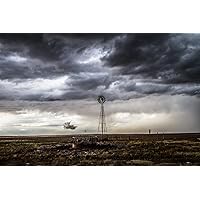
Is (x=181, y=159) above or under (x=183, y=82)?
under

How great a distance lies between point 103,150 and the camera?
113 inches

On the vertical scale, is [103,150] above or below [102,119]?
below

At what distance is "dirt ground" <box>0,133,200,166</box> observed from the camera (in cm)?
283

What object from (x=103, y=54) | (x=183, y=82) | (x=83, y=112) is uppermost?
(x=103, y=54)

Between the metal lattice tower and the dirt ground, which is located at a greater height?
the metal lattice tower

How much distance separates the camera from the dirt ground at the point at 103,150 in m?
2.83

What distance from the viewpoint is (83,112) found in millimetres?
2879

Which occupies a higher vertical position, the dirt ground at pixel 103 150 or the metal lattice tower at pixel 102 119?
the metal lattice tower at pixel 102 119
